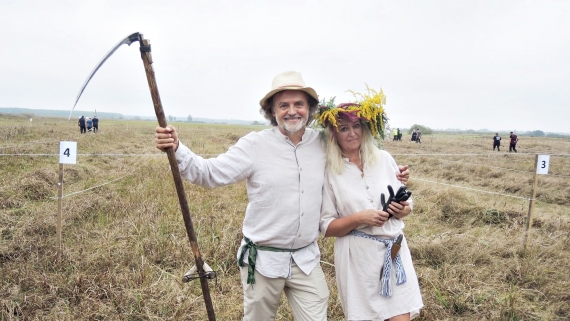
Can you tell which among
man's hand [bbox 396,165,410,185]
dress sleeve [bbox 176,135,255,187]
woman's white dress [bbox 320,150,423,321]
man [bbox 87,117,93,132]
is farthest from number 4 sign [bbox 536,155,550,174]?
man [bbox 87,117,93,132]

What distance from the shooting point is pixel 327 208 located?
2.23 meters

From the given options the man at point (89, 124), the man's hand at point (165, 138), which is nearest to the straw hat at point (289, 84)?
the man's hand at point (165, 138)

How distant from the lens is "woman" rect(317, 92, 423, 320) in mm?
2148

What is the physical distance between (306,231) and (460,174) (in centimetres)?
944

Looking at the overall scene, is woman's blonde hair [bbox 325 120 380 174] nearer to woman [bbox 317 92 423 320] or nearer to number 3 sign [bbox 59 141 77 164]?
woman [bbox 317 92 423 320]

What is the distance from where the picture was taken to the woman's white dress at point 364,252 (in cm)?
215

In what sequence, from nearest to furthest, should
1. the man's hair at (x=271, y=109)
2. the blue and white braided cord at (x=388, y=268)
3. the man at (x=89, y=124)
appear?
the blue and white braided cord at (x=388, y=268)
the man's hair at (x=271, y=109)
the man at (x=89, y=124)

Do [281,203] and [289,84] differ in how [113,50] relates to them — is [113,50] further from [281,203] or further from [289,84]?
[281,203]

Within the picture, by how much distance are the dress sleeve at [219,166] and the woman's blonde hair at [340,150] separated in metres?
0.48

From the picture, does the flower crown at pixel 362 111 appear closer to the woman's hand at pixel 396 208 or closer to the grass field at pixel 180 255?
the woman's hand at pixel 396 208

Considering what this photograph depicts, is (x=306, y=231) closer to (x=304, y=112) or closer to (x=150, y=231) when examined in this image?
(x=304, y=112)

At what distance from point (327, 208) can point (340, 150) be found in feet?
1.22

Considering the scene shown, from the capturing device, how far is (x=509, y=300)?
10.5ft

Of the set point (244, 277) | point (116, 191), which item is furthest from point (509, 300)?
point (116, 191)
